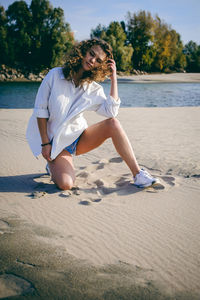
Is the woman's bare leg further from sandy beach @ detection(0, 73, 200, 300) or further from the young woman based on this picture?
sandy beach @ detection(0, 73, 200, 300)

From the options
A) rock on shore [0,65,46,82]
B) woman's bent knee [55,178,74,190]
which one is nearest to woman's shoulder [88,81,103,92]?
woman's bent knee [55,178,74,190]

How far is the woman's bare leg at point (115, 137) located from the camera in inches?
126

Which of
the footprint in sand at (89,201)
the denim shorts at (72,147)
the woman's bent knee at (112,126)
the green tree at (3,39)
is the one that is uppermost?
the green tree at (3,39)

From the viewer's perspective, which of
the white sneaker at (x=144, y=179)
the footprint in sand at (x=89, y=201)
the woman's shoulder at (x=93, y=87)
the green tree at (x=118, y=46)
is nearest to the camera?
the footprint in sand at (x=89, y=201)

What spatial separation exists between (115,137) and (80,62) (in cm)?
104

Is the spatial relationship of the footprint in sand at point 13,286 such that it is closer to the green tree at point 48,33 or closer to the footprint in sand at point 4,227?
the footprint in sand at point 4,227

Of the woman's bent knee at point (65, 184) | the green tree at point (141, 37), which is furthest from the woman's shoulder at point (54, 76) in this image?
the green tree at point (141, 37)

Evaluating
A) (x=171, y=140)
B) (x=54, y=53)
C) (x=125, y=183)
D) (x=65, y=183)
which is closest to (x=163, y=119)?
(x=171, y=140)

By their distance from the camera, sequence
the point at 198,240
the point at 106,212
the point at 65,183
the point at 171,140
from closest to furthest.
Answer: the point at 198,240 < the point at 106,212 < the point at 65,183 < the point at 171,140

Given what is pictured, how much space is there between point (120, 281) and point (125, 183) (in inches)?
68.6

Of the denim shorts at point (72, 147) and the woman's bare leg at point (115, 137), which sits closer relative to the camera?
the woman's bare leg at point (115, 137)

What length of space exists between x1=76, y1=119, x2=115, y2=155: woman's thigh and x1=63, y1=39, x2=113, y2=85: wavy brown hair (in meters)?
0.59

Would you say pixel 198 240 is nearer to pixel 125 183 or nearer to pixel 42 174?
pixel 125 183

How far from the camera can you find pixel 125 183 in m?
3.46
